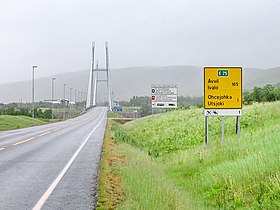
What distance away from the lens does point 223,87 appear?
17.8 meters

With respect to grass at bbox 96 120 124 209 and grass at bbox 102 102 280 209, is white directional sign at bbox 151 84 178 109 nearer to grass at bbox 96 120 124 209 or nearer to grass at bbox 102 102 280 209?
grass at bbox 102 102 280 209

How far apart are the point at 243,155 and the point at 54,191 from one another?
6.01 meters

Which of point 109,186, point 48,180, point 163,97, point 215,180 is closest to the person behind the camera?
point 109,186

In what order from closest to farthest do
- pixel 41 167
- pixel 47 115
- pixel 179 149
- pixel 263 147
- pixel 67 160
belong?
pixel 263 147
pixel 41 167
pixel 67 160
pixel 179 149
pixel 47 115

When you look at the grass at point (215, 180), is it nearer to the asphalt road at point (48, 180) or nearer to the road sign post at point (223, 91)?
the asphalt road at point (48, 180)

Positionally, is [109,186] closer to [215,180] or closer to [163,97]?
[215,180]

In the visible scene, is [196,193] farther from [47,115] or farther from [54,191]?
[47,115]

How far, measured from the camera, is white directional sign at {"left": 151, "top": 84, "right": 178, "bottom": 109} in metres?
55.3

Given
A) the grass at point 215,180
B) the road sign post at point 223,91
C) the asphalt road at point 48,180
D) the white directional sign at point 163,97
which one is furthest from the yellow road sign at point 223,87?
the white directional sign at point 163,97

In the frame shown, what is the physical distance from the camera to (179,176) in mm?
14539

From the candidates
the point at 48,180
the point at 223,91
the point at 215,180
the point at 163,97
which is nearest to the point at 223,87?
the point at 223,91

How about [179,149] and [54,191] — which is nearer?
[54,191]

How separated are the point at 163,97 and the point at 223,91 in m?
37.7

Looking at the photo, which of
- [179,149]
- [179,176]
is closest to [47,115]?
[179,149]
